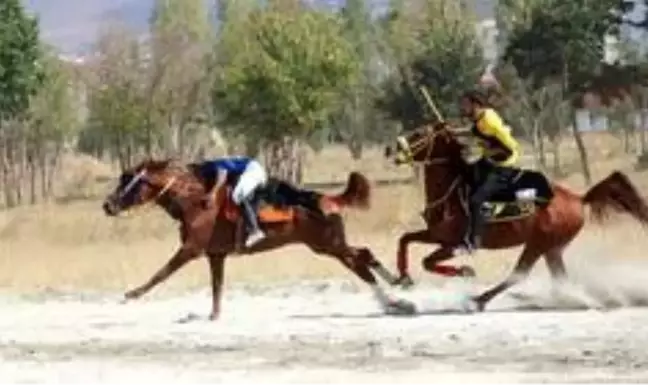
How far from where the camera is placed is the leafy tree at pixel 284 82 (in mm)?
68000

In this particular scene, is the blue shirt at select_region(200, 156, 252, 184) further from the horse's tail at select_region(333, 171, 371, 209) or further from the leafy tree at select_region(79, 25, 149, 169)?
the leafy tree at select_region(79, 25, 149, 169)

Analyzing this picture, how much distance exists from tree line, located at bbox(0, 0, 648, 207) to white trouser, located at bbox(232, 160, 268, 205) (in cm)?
2800

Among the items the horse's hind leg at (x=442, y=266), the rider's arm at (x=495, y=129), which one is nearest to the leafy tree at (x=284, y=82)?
the horse's hind leg at (x=442, y=266)

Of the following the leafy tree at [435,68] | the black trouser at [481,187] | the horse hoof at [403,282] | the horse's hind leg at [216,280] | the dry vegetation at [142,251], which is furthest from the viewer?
the leafy tree at [435,68]

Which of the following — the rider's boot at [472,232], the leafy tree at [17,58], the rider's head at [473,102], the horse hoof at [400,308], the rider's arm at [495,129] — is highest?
the leafy tree at [17,58]

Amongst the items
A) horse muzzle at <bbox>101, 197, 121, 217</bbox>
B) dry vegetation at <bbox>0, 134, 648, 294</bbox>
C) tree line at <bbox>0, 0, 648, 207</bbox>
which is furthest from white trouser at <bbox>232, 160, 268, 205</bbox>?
tree line at <bbox>0, 0, 648, 207</bbox>

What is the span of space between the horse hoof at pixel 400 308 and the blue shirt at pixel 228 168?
95.2 inches

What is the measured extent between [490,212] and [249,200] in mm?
2952

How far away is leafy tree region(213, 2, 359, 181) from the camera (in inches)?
2677

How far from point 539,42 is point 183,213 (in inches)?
1893

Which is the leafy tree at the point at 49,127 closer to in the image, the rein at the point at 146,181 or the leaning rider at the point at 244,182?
the rein at the point at 146,181

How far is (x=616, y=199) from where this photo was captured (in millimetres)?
19031

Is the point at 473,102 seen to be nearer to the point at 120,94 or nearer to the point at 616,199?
the point at 616,199

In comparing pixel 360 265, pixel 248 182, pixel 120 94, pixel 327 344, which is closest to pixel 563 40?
pixel 120 94
